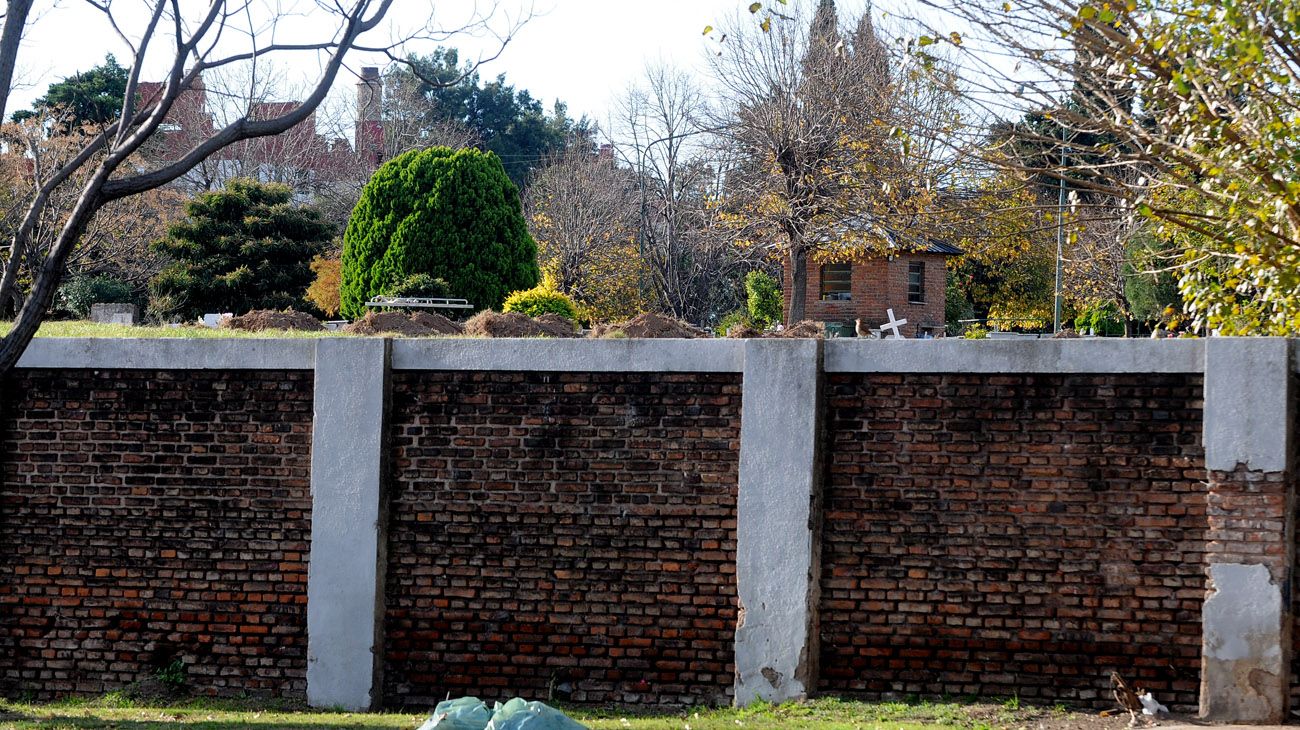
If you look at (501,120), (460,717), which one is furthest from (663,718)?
(501,120)

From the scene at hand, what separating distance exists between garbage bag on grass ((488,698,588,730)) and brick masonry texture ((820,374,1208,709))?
2.79 metres

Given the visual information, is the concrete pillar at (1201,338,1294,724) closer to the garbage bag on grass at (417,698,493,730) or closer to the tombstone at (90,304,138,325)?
the garbage bag on grass at (417,698,493,730)

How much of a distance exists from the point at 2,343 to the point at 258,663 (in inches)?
114

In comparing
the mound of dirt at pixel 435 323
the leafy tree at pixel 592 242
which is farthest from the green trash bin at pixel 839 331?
the mound of dirt at pixel 435 323

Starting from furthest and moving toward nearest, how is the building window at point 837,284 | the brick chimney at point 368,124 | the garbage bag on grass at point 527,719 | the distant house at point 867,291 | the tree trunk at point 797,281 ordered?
the brick chimney at point 368,124, the building window at point 837,284, the distant house at point 867,291, the tree trunk at point 797,281, the garbage bag on grass at point 527,719

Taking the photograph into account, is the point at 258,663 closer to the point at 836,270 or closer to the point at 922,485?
the point at 922,485

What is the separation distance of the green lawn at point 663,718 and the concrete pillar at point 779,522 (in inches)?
11.6

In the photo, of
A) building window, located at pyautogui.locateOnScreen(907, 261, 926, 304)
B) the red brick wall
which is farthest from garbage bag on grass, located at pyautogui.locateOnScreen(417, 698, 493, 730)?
building window, located at pyautogui.locateOnScreen(907, 261, 926, 304)

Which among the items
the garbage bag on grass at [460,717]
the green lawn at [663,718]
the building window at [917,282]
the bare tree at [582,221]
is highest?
the bare tree at [582,221]

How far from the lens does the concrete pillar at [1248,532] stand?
773 centimetres

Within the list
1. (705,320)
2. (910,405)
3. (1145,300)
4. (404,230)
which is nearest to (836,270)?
(705,320)

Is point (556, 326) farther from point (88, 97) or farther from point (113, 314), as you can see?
point (88, 97)

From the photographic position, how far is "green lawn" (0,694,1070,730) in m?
7.55

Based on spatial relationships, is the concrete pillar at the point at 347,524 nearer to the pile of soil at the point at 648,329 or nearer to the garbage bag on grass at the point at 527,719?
the garbage bag on grass at the point at 527,719
